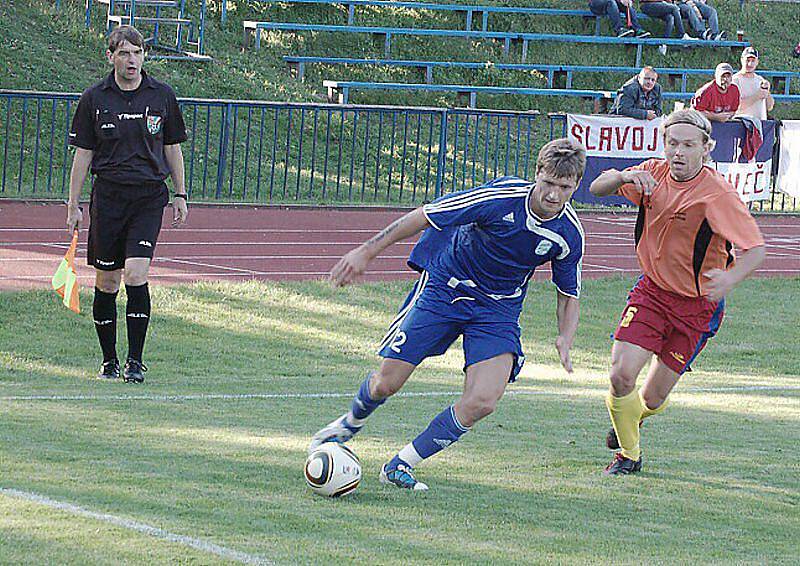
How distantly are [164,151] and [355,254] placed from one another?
3722 mm

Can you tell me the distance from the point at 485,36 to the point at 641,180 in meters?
23.6

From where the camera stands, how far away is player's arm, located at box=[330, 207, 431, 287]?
5852 mm

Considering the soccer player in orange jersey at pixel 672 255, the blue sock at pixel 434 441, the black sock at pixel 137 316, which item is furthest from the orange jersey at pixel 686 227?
the black sock at pixel 137 316

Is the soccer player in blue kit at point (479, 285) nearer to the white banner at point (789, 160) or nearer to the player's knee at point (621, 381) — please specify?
the player's knee at point (621, 381)

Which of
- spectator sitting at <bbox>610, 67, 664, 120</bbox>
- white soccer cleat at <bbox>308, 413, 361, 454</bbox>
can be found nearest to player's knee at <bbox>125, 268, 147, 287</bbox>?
white soccer cleat at <bbox>308, 413, 361, 454</bbox>

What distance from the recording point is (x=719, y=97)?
63.0 ft

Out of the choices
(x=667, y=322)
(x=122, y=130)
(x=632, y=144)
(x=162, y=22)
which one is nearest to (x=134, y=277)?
(x=122, y=130)

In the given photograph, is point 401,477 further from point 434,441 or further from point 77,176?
point 77,176

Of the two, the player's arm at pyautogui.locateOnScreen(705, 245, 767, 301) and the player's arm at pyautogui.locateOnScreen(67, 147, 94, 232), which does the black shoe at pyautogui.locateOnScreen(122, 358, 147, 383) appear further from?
the player's arm at pyautogui.locateOnScreen(705, 245, 767, 301)

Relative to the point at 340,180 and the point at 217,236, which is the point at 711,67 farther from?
the point at 217,236

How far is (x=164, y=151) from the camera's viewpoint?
922cm

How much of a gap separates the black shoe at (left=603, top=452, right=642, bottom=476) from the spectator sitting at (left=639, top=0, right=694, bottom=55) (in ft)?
85.6

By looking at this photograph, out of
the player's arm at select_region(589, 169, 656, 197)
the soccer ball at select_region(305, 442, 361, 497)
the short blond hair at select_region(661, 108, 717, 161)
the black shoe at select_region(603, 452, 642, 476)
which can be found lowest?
the black shoe at select_region(603, 452, 642, 476)

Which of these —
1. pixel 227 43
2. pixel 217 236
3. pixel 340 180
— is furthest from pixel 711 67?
pixel 217 236
